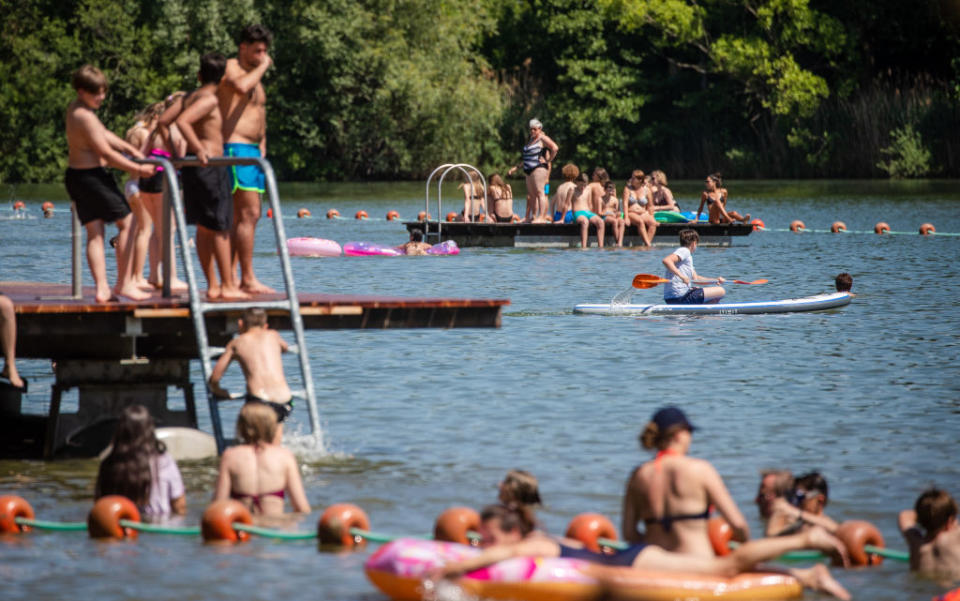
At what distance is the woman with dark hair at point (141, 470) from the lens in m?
9.67

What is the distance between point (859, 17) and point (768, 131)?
6302 millimetres

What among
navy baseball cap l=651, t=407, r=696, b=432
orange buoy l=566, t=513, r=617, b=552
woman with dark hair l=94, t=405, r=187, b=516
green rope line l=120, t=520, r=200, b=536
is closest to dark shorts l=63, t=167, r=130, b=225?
woman with dark hair l=94, t=405, r=187, b=516

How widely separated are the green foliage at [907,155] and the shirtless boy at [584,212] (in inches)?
1134

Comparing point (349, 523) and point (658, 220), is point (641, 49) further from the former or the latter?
point (349, 523)

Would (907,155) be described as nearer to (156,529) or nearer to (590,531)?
(590,531)

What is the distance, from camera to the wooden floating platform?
30.9m

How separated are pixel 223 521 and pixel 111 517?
28.5 inches

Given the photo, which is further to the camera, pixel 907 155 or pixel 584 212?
pixel 907 155

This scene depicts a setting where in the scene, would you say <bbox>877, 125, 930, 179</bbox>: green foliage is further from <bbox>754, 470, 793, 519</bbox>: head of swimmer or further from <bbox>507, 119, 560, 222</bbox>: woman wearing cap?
<bbox>754, 470, 793, 519</bbox>: head of swimmer

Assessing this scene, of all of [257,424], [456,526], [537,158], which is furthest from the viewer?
[537,158]

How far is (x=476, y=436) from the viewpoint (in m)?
12.8

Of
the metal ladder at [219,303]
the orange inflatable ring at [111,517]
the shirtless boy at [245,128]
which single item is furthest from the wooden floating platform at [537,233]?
the orange inflatable ring at [111,517]

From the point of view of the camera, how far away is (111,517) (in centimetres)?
943

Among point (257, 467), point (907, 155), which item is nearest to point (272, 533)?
point (257, 467)
